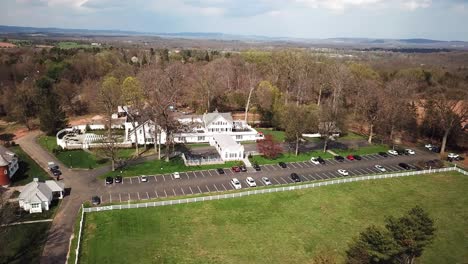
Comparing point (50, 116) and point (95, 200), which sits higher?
point (50, 116)

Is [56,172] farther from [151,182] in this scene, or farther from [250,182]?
[250,182]

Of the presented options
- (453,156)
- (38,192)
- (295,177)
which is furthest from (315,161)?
(38,192)

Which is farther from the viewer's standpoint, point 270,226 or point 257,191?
point 257,191

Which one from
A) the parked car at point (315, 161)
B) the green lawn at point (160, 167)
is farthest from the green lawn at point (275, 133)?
the green lawn at point (160, 167)

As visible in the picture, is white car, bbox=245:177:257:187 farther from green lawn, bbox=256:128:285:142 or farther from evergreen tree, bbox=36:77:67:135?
evergreen tree, bbox=36:77:67:135

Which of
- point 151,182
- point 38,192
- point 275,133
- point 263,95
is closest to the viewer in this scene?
point 38,192

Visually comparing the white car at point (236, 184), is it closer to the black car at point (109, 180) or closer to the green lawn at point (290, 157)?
the green lawn at point (290, 157)

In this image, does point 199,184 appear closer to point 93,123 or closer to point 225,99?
point 93,123

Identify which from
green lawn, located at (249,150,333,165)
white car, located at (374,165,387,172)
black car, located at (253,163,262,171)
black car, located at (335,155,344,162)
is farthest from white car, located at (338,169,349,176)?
black car, located at (253,163,262,171)
